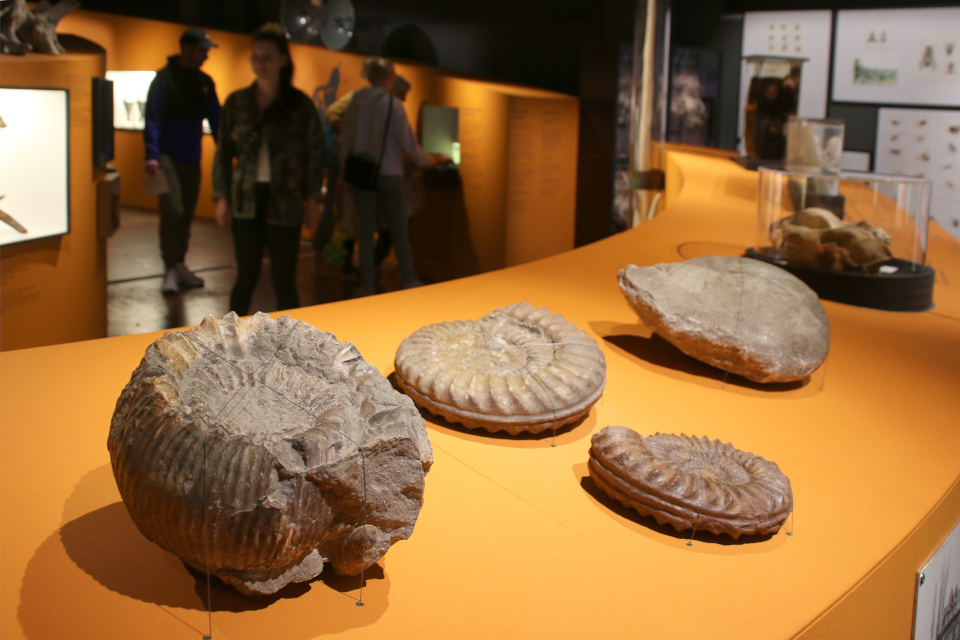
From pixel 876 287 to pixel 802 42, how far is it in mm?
4008

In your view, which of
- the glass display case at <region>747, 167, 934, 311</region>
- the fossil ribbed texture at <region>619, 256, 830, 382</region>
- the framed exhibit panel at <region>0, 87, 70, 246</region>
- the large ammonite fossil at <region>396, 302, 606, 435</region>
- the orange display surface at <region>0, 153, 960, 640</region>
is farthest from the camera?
the glass display case at <region>747, 167, 934, 311</region>

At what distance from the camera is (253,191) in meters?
3.27

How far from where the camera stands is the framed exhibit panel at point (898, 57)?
5.54m

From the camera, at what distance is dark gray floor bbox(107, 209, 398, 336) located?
3.12m

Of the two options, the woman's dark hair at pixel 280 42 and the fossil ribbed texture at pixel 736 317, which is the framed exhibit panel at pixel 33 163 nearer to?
the woman's dark hair at pixel 280 42

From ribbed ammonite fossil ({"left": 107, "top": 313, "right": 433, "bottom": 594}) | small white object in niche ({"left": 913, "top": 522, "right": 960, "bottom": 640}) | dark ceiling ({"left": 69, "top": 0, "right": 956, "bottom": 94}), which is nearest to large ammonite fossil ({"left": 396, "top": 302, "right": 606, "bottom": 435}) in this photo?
ribbed ammonite fossil ({"left": 107, "top": 313, "right": 433, "bottom": 594})

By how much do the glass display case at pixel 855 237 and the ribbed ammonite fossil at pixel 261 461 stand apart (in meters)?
2.52

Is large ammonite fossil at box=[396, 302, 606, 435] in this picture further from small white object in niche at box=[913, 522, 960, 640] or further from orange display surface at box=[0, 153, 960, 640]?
small white object in niche at box=[913, 522, 960, 640]

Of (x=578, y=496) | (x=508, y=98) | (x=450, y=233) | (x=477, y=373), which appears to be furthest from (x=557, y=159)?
(x=578, y=496)

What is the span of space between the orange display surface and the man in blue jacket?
922mm

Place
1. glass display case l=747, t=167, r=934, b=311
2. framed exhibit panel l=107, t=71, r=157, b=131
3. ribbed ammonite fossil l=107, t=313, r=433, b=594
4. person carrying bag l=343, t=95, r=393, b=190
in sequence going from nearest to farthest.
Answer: ribbed ammonite fossil l=107, t=313, r=433, b=594 < framed exhibit panel l=107, t=71, r=157, b=131 < glass display case l=747, t=167, r=934, b=311 < person carrying bag l=343, t=95, r=393, b=190

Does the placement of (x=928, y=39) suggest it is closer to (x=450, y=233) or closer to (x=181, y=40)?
(x=450, y=233)

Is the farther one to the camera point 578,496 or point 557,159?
point 557,159

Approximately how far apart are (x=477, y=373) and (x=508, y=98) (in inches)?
109
